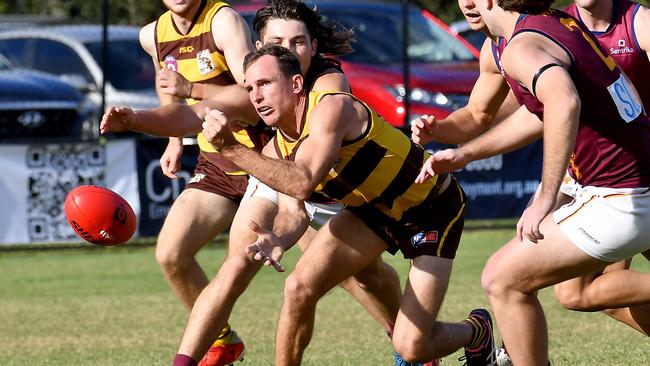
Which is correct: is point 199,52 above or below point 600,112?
below

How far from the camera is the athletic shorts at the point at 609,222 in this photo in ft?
16.4

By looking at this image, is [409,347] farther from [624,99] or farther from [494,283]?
[624,99]

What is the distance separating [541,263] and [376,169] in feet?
3.08

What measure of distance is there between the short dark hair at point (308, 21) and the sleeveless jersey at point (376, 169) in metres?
0.77

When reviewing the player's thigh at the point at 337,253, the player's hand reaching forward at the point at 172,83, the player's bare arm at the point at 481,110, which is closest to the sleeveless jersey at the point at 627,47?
the player's bare arm at the point at 481,110

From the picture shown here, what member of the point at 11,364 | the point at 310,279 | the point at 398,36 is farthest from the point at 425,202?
the point at 398,36

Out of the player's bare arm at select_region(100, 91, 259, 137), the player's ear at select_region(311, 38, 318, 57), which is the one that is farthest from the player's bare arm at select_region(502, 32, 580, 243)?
the player's bare arm at select_region(100, 91, 259, 137)

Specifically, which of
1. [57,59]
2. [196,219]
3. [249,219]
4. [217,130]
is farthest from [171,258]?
[57,59]

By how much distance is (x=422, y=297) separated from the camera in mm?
5676

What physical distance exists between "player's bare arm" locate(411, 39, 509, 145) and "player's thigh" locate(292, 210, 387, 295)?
0.50m

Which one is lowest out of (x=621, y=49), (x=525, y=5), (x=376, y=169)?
(x=376, y=169)

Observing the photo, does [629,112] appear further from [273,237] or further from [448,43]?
[448,43]

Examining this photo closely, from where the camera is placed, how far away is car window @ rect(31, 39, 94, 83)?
15.1 metres

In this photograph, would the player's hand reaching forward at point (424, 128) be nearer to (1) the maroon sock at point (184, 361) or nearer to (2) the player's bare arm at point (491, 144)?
(2) the player's bare arm at point (491, 144)
